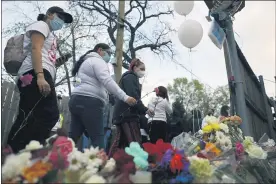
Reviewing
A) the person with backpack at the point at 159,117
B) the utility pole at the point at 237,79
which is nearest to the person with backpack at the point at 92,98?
the person with backpack at the point at 159,117

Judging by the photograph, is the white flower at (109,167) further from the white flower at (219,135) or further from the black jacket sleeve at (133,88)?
the black jacket sleeve at (133,88)

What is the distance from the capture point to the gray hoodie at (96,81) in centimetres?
245

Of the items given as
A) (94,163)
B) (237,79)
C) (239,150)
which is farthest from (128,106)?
(237,79)

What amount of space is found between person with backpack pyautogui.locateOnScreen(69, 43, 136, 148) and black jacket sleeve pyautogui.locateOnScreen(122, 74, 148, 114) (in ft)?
1.18

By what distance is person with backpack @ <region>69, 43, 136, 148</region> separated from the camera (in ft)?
7.83

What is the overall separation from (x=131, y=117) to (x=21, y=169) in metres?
1.77

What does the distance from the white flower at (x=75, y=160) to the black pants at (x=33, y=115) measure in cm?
73

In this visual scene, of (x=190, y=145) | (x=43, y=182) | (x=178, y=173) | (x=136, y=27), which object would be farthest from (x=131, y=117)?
(x=136, y=27)

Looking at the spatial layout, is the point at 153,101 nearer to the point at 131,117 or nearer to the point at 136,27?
the point at 131,117

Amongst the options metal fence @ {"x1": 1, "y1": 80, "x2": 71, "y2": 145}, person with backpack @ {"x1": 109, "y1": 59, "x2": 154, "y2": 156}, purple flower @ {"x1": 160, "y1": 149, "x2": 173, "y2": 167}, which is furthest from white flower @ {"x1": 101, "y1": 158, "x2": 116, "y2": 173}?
person with backpack @ {"x1": 109, "y1": 59, "x2": 154, "y2": 156}

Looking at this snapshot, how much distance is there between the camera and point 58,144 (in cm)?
126

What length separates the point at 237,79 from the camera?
3.92 meters

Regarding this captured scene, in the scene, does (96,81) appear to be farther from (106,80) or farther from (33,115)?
(33,115)

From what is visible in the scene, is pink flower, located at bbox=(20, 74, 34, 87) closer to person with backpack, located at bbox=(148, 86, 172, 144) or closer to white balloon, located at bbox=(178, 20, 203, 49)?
person with backpack, located at bbox=(148, 86, 172, 144)
